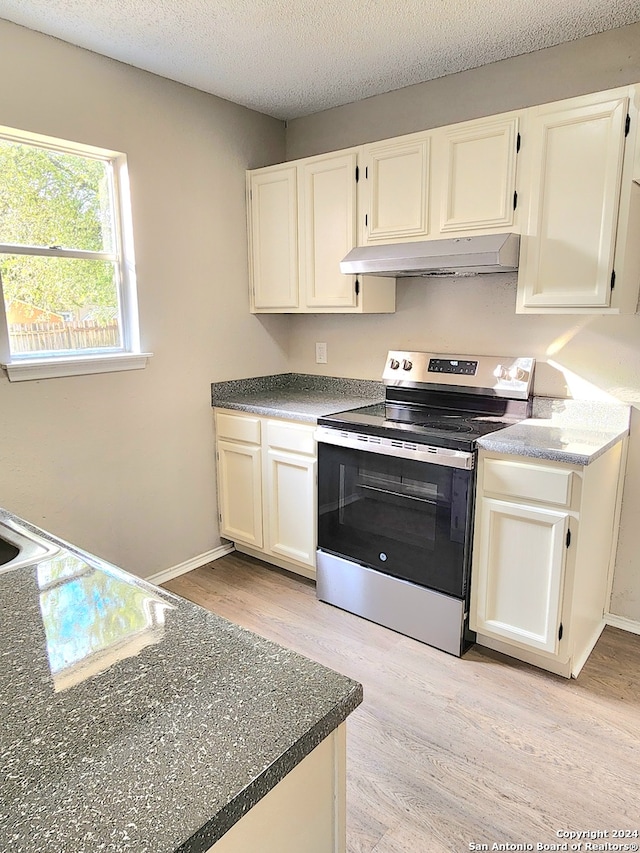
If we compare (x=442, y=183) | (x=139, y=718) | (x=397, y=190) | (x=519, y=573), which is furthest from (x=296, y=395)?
(x=139, y=718)

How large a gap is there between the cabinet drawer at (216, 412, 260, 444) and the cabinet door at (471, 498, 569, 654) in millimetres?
1280

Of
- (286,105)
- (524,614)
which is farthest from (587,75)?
(524,614)

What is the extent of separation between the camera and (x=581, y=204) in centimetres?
219

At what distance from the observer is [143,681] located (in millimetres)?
833

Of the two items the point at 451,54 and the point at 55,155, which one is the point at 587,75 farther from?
the point at 55,155

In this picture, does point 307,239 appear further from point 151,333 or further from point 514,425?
point 514,425

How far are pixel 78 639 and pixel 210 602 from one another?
199cm

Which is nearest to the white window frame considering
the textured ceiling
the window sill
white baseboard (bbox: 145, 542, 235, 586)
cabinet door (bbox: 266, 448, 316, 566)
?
the window sill

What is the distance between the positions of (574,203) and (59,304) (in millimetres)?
2177

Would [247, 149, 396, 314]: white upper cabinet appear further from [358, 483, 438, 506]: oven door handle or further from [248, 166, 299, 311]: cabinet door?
[358, 483, 438, 506]: oven door handle

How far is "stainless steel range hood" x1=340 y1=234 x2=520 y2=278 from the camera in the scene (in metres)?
2.29

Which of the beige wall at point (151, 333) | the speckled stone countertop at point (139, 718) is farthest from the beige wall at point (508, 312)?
the speckled stone countertop at point (139, 718)

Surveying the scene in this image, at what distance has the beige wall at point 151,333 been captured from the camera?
2.41 meters

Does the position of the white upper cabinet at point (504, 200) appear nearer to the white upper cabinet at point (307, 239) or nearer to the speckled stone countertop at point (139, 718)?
the white upper cabinet at point (307, 239)
